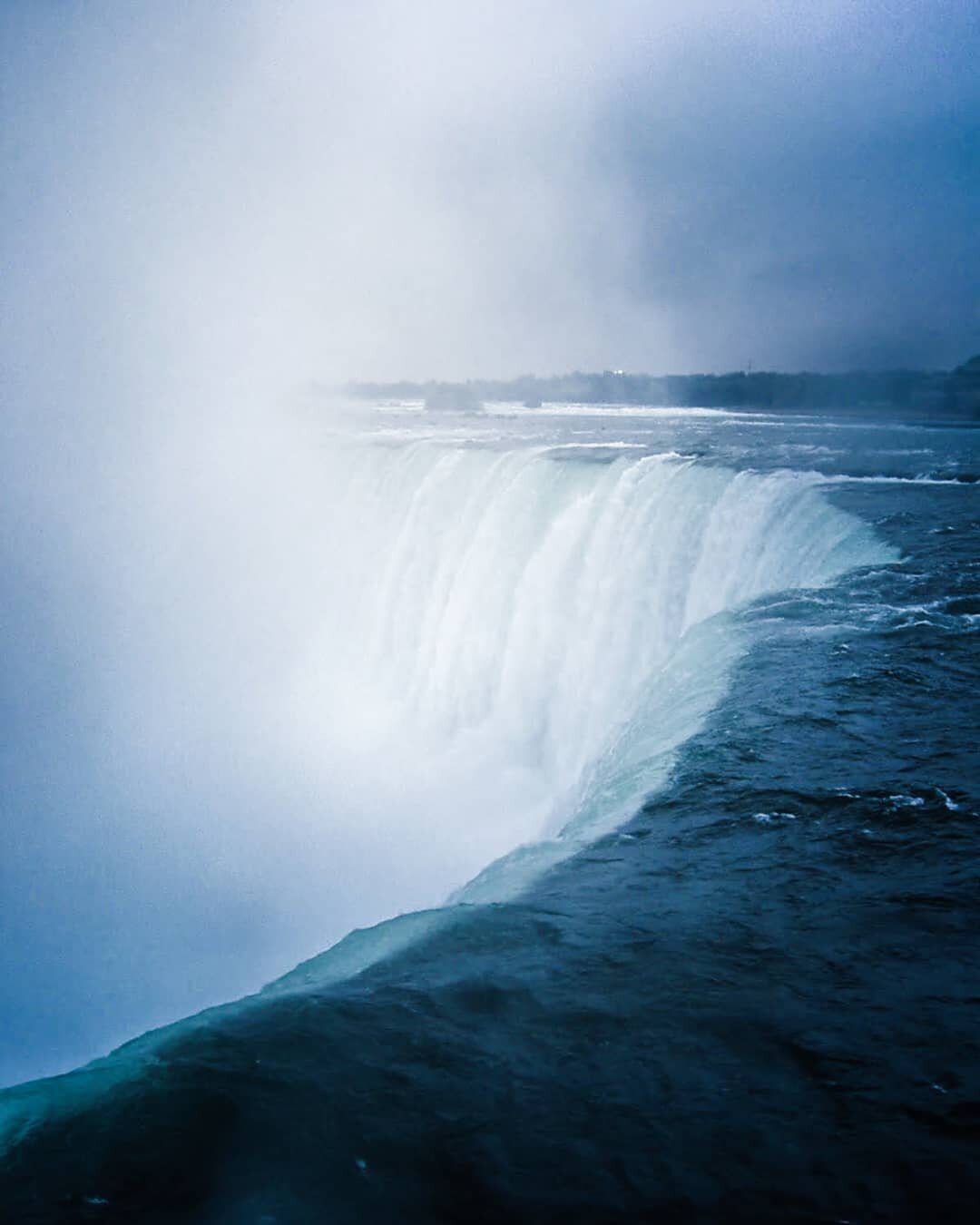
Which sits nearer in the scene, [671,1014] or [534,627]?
[671,1014]

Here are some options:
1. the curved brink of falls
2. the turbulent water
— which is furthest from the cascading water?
the turbulent water

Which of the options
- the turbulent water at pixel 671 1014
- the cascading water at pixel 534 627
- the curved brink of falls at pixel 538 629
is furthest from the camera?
the cascading water at pixel 534 627

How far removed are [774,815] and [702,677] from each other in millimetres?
2396

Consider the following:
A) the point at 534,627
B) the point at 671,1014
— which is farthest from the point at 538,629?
the point at 671,1014

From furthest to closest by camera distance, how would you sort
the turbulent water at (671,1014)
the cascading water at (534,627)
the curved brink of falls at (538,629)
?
the cascading water at (534,627) → the curved brink of falls at (538,629) → the turbulent water at (671,1014)

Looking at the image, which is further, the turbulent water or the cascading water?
the cascading water

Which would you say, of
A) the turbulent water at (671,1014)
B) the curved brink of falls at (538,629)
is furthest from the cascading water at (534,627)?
the turbulent water at (671,1014)

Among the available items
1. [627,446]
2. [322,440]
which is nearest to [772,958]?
[627,446]

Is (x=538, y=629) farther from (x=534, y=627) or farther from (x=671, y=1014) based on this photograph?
(x=671, y=1014)

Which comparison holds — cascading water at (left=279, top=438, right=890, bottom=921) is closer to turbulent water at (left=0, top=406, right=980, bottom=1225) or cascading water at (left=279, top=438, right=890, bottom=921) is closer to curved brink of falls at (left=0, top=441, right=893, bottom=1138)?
curved brink of falls at (left=0, top=441, right=893, bottom=1138)

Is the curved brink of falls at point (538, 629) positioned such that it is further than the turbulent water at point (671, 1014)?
Yes

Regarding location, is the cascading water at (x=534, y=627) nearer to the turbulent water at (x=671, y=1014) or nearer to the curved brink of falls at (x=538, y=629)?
the curved brink of falls at (x=538, y=629)

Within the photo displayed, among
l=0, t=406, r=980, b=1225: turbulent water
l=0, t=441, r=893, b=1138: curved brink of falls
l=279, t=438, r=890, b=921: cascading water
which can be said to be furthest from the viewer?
l=279, t=438, r=890, b=921: cascading water

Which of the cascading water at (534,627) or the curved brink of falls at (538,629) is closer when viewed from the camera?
the curved brink of falls at (538,629)
